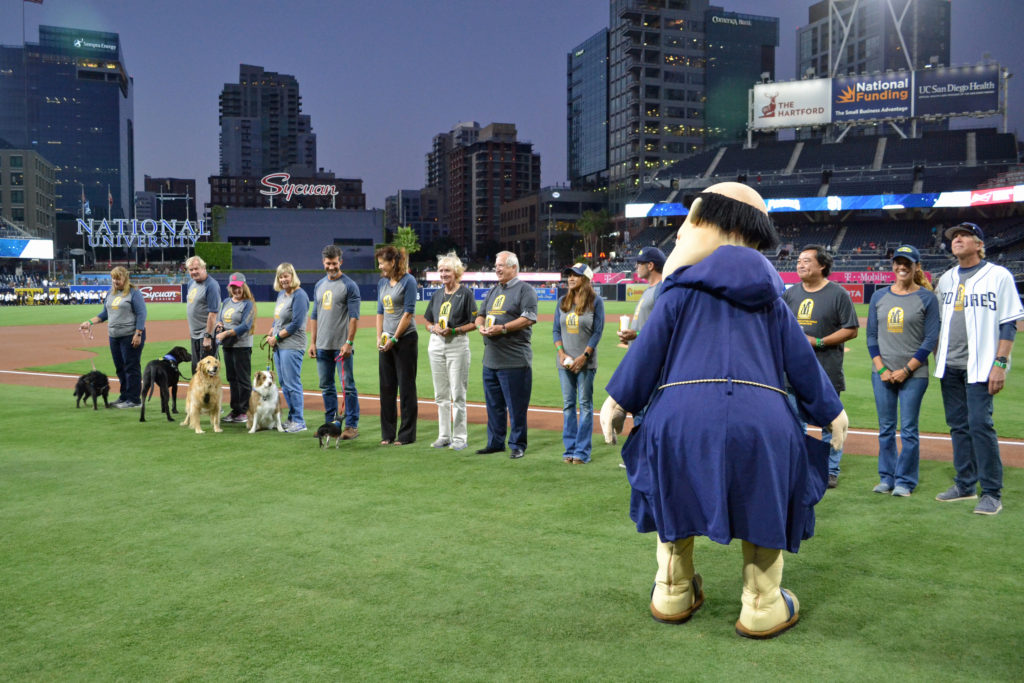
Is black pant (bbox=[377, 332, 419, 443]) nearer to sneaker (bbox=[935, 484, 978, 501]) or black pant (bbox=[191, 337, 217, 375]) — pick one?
black pant (bbox=[191, 337, 217, 375])

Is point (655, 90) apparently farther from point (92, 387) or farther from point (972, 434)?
point (972, 434)

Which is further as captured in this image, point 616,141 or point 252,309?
point 616,141

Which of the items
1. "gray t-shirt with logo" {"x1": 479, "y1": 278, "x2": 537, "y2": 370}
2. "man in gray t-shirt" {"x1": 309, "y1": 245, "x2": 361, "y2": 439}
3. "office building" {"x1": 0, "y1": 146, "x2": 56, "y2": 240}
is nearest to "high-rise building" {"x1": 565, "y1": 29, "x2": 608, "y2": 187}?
"office building" {"x1": 0, "y1": 146, "x2": 56, "y2": 240}

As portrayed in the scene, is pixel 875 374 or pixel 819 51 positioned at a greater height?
pixel 819 51

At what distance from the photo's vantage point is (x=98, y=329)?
27.9m

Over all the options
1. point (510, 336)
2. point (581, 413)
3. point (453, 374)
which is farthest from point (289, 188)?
point (581, 413)

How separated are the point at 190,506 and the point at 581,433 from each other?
12.5 ft

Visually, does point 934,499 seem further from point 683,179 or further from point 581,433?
point 683,179

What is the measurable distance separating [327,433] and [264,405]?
149cm

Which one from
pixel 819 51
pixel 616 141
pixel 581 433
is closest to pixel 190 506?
pixel 581 433

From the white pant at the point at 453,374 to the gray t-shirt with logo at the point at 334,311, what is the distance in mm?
1239

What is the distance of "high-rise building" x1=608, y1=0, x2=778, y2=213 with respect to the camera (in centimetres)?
13050

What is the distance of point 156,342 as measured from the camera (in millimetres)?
22828

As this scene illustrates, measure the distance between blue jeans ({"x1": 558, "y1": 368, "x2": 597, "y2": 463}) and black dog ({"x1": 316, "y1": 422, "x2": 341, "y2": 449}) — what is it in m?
2.62
